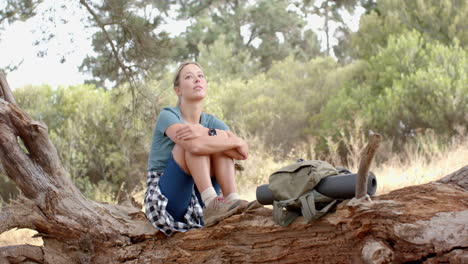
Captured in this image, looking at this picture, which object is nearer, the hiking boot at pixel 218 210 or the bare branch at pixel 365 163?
the bare branch at pixel 365 163

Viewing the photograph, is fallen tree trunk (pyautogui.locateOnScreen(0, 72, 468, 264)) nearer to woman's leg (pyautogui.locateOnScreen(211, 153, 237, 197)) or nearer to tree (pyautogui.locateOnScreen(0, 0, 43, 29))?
woman's leg (pyautogui.locateOnScreen(211, 153, 237, 197))

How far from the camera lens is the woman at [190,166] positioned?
286cm

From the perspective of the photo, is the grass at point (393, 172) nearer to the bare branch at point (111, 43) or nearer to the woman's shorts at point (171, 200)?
the bare branch at point (111, 43)

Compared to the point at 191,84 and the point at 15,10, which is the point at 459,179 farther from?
the point at 15,10

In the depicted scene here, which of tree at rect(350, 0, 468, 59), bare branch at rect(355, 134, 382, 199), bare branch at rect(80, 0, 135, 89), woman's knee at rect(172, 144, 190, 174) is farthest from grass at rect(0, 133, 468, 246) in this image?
bare branch at rect(355, 134, 382, 199)

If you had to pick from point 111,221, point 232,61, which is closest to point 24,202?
point 111,221

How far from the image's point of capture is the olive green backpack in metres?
2.40

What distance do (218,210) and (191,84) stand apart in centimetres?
81

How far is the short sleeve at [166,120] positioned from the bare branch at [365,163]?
4.04 ft

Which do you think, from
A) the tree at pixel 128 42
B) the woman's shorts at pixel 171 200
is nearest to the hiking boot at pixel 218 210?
the woman's shorts at pixel 171 200

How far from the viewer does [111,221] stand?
3201mm

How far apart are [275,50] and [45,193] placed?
57.8 ft

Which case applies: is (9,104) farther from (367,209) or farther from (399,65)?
(399,65)

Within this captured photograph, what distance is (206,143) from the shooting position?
2834 mm
